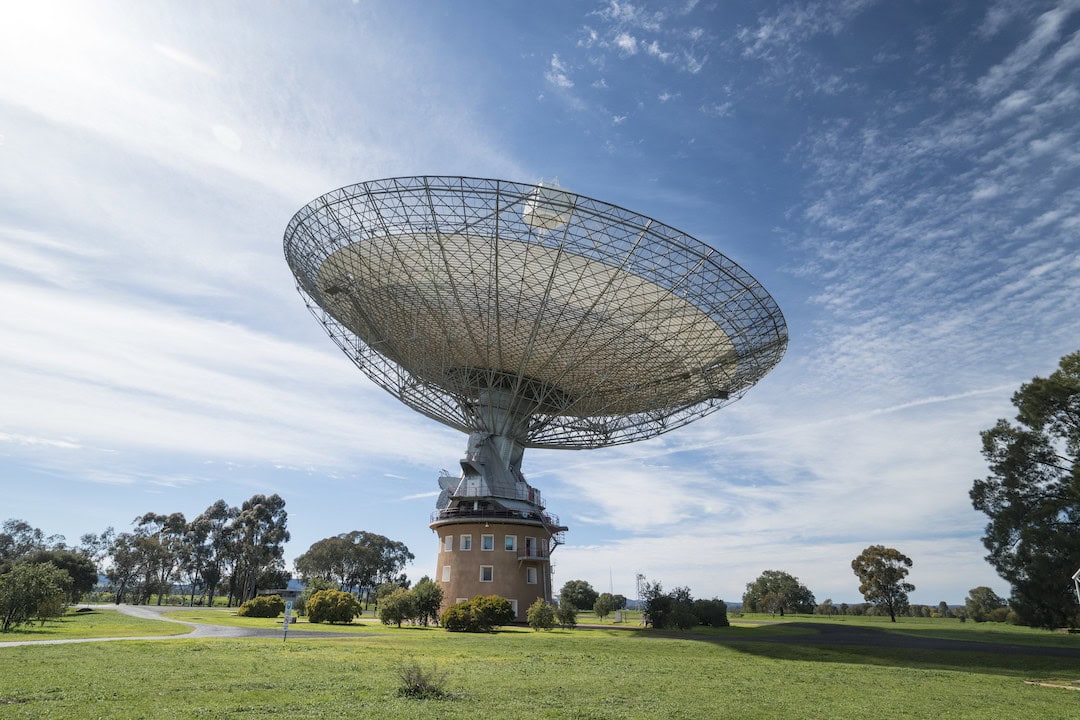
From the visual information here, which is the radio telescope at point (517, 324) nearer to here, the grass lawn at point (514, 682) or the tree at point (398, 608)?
the tree at point (398, 608)

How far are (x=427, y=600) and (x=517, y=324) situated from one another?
21.3 meters

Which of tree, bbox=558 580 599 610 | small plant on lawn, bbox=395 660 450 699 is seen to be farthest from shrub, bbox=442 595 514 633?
tree, bbox=558 580 599 610

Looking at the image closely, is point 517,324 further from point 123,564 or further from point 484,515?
point 123,564

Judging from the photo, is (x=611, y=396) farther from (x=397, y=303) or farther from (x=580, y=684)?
(x=580, y=684)

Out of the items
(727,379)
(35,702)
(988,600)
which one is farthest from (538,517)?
(988,600)

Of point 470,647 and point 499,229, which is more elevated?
point 499,229

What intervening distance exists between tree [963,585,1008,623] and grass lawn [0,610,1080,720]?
60922 mm

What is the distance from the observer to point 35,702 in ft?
39.1

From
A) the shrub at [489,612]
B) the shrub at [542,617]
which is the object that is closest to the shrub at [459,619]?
the shrub at [489,612]

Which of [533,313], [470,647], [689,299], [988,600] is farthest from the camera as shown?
[988,600]

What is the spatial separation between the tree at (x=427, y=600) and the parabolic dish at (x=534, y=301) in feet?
42.4

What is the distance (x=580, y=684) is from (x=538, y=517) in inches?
1357

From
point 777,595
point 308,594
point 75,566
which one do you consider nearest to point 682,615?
point 308,594

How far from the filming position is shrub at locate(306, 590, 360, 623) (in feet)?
148
